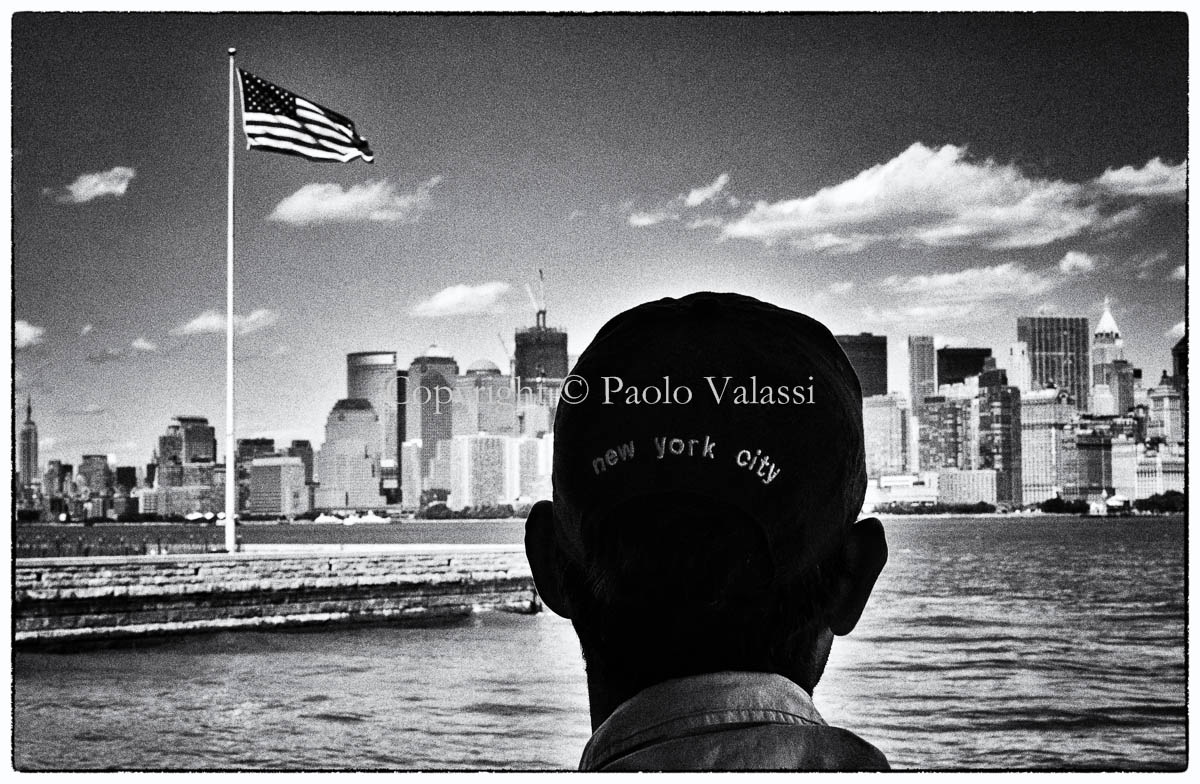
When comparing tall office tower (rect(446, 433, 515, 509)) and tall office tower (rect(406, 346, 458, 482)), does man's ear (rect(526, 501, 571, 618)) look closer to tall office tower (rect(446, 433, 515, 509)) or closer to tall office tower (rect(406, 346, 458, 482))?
tall office tower (rect(406, 346, 458, 482))

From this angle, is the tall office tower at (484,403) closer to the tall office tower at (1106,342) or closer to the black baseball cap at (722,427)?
the tall office tower at (1106,342)

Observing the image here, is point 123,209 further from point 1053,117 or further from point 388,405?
point 1053,117

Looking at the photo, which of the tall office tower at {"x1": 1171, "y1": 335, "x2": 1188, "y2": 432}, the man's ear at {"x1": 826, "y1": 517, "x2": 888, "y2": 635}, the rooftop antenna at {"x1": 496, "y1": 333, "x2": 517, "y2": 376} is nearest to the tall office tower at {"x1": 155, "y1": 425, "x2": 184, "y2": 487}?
the rooftop antenna at {"x1": 496, "y1": 333, "x2": 517, "y2": 376}

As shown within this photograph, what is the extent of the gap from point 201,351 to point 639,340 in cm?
3172

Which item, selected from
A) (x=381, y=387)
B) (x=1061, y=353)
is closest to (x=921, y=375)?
(x=1061, y=353)

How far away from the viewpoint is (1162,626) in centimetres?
2081

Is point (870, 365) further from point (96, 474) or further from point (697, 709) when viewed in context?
point (697, 709)

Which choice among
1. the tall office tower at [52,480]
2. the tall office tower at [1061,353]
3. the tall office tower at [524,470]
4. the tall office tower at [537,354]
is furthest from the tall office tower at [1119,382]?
the tall office tower at [52,480]

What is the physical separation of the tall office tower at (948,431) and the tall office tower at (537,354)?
3.78 metres

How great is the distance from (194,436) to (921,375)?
13428 mm

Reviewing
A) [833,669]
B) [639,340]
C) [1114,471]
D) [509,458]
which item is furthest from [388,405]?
[639,340]

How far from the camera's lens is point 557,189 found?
80.4 ft

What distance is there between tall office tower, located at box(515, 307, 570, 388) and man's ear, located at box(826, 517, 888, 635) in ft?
39.3

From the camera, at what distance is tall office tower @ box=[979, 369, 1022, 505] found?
48.5 feet
